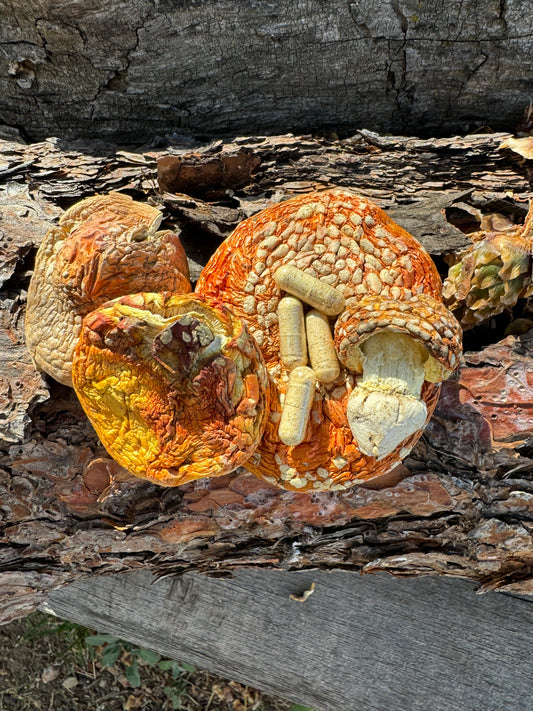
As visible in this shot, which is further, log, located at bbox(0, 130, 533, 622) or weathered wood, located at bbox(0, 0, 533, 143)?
weathered wood, located at bbox(0, 0, 533, 143)

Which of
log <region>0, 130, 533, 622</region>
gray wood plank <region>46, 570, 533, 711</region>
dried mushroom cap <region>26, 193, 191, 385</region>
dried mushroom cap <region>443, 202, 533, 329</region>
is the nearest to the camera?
dried mushroom cap <region>26, 193, 191, 385</region>

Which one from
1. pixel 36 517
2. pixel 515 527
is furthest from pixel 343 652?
pixel 36 517

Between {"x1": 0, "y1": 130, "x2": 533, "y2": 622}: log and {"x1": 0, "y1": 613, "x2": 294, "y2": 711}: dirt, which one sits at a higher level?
{"x1": 0, "y1": 130, "x2": 533, "y2": 622}: log

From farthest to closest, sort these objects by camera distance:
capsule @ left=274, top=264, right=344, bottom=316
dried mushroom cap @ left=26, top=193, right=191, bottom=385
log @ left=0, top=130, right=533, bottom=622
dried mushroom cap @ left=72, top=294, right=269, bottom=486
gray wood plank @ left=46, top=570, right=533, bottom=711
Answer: gray wood plank @ left=46, top=570, right=533, bottom=711, log @ left=0, top=130, right=533, bottom=622, dried mushroom cap @ left=26, top=193, right=191, bottom=385, capsule @ left=274, top=264, right=344, bottom=316, dried mushroom cap @ left=72, top=294, right=269, bottom=486

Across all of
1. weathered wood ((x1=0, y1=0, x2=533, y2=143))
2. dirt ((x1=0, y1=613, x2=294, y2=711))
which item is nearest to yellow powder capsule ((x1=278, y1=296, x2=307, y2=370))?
weathered wood ((x1=0, y1=0, x2=533, y2=143))

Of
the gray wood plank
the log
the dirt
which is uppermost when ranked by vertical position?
the log

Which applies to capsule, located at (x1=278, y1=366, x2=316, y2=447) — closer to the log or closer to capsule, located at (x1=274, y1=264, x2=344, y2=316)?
capsule, located at (x1=274, y1=264, x2=344, y2=316)

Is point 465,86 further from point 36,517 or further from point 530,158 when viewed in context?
point 36,517
